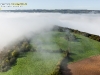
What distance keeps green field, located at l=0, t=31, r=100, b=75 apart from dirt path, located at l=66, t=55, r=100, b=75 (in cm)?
201

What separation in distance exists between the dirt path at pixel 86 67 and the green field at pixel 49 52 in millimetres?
2015

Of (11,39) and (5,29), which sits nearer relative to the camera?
(11,39)

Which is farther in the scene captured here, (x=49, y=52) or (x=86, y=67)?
(x=49, y=52)

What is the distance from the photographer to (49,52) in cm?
4912

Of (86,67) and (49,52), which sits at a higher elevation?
(49,52)

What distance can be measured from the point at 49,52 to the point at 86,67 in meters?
10.3

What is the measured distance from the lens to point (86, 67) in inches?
1673

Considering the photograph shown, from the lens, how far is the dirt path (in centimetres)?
4022

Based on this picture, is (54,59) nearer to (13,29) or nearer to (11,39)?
(11,39)

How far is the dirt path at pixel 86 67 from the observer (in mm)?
40219

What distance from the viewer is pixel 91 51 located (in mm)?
51062

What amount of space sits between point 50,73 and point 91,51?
1572 cm

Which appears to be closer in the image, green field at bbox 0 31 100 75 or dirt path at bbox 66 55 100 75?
dirt path at bbox 66 55 100 75

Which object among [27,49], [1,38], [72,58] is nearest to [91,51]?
[72,58]
